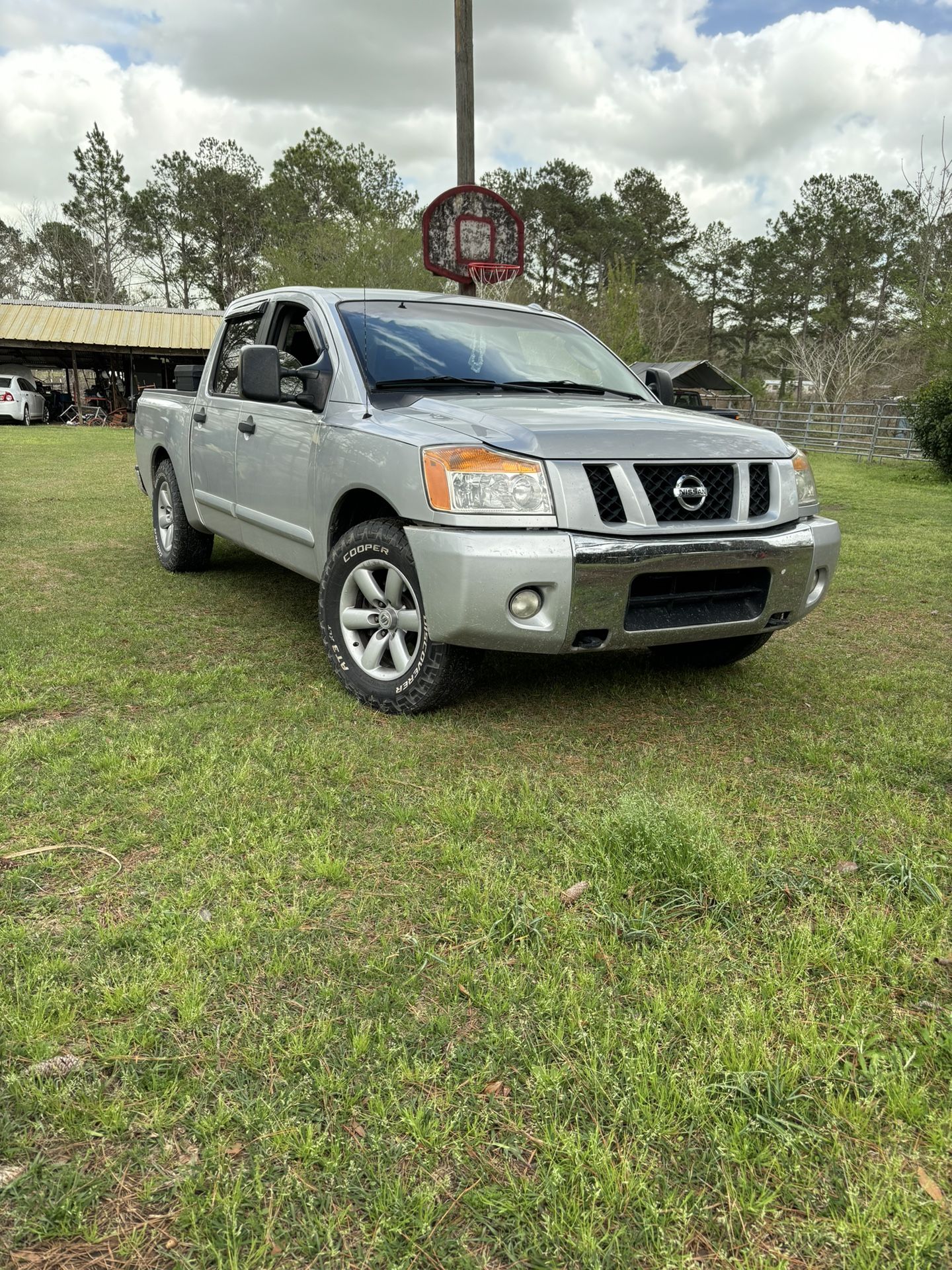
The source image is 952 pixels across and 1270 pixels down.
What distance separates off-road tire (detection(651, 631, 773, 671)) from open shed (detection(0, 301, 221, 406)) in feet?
101

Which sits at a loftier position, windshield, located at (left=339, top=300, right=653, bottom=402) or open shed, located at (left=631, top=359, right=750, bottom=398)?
open shed, located at (left=631, top=359, right=750, bottom=398)

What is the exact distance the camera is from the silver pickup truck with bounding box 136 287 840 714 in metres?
3.27

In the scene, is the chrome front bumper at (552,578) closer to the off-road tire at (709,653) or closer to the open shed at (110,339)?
the off-road tire at (709,653)

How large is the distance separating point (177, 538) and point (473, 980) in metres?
5.00

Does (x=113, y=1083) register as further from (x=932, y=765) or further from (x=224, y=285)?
(x=224, y=285)

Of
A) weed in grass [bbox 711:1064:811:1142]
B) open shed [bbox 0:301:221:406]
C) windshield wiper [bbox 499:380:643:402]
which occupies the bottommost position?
weed in grass [bbox 711:1064:811:1142]

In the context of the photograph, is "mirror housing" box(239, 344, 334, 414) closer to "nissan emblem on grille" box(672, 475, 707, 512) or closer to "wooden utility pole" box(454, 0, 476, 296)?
"nissan emblem on grille" box(672, 475, 707, 512)

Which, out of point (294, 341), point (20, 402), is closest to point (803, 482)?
point (294, 341)

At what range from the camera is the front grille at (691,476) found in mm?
3400

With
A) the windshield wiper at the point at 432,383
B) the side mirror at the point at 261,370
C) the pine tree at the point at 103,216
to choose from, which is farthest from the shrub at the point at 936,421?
the pine tree at the point at 103,216

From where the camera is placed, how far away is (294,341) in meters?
4.89

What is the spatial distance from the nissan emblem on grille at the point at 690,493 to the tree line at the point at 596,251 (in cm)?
4035

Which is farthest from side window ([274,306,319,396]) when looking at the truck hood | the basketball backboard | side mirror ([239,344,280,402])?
the basketball backboard

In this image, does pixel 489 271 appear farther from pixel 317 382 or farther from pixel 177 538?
pixel 317 382
